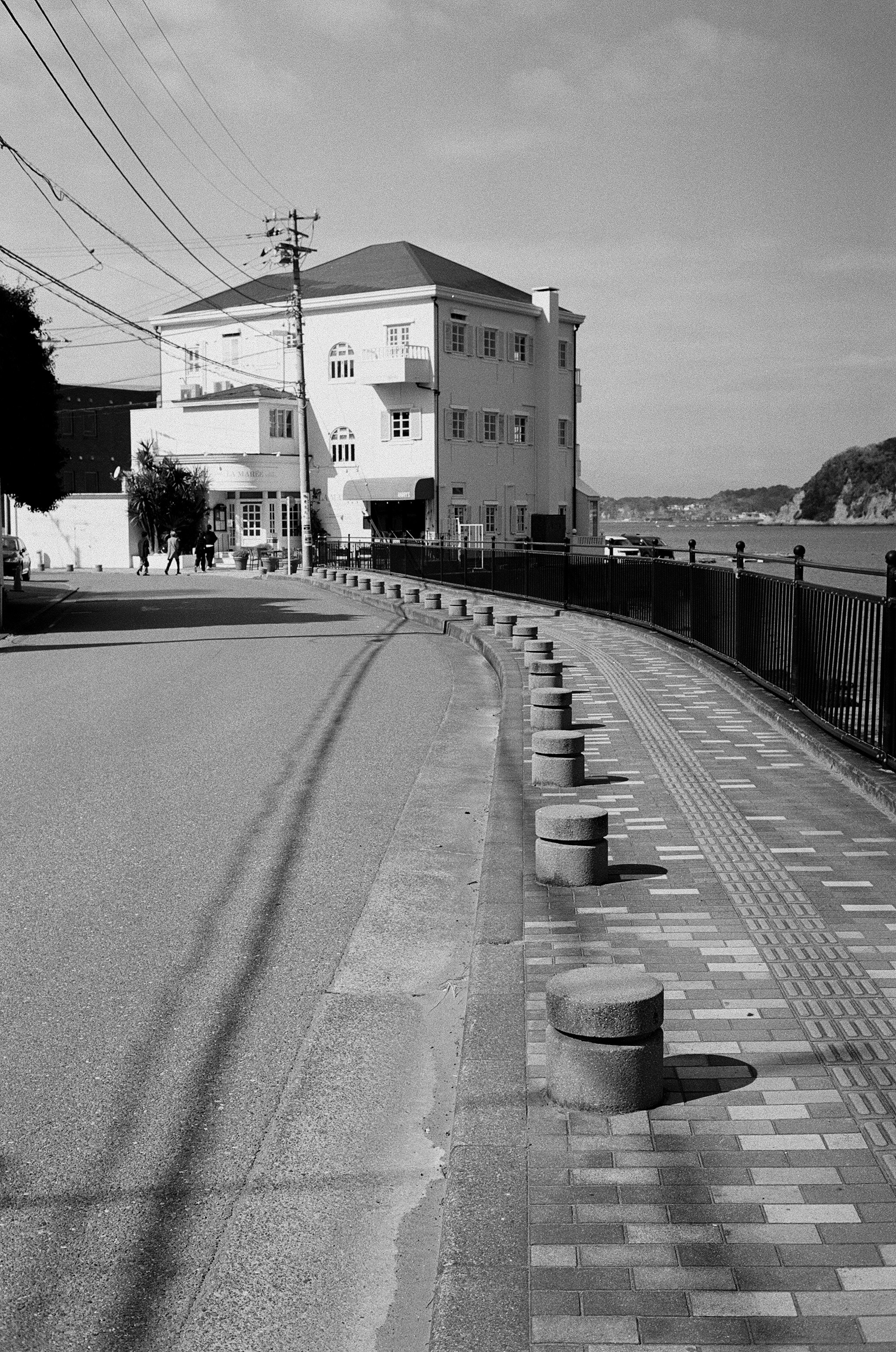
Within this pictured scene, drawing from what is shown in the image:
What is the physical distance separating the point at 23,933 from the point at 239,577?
46448 millimetres

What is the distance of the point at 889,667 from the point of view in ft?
31.4

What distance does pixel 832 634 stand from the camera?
11367 mm

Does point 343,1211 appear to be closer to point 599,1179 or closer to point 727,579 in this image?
point 599,1179

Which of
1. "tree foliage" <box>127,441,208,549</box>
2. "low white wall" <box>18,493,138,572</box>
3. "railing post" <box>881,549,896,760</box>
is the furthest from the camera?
"low white wall" <box>18,493,138,572</box>

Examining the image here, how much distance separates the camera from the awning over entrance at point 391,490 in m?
65.5

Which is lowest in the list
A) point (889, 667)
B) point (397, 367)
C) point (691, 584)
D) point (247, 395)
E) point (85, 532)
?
point (889, 667)

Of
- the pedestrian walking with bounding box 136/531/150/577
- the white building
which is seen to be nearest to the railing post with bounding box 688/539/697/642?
the pedestrian walking with bounding box 136/531/150/577

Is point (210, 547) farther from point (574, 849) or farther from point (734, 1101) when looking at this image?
point (734, 1101)

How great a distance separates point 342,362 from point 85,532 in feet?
47.3

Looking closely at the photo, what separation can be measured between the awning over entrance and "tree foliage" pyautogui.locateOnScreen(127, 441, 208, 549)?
696 cm

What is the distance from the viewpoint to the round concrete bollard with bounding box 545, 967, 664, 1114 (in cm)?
445

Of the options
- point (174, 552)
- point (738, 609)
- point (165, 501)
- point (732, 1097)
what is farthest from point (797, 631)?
point (165, 501)

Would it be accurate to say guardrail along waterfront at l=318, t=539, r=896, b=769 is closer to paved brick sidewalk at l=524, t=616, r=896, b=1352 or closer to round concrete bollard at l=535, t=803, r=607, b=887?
paved brick sidewalk at l=524, t=616, r=896, b=1352

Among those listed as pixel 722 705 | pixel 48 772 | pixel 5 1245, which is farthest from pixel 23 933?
pixel 722 705
